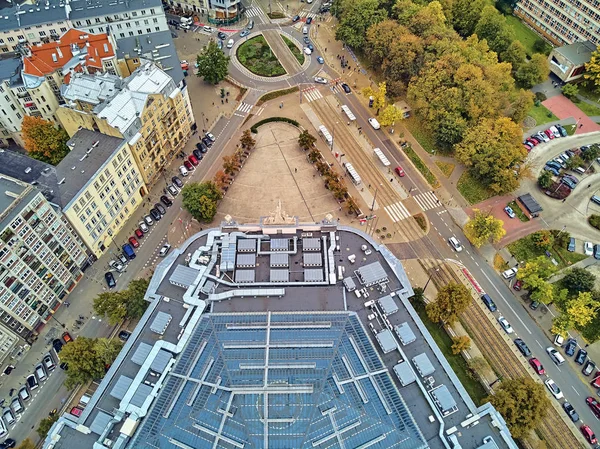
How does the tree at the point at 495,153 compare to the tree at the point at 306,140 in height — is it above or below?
above

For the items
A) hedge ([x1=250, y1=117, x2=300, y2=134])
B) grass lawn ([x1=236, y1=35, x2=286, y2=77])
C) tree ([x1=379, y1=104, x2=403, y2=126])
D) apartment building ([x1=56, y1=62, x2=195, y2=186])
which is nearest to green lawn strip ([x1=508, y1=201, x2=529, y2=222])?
tree ([x1=379, y1=104, x2=403, y2=126])

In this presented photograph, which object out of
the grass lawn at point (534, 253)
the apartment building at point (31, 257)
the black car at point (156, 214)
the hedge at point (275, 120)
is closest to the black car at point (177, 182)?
the black car at point (156, 214)

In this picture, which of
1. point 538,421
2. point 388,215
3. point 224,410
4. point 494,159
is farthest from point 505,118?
point 224,410

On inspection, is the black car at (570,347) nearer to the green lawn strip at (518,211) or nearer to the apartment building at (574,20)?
the green lawn strip at (518,211)

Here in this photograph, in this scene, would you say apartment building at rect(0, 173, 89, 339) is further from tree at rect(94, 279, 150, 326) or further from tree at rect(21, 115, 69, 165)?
tree at rect(21, 115, 69, 165)

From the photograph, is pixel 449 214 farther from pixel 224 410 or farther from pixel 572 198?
pixel 224 410
